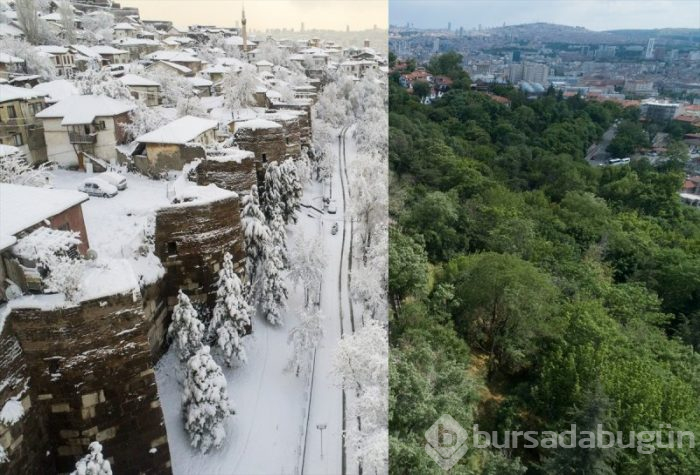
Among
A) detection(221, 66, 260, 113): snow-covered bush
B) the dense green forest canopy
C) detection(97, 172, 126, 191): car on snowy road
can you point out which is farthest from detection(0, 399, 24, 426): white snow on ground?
detection(221, 66, 260, 113): snow-covered bush

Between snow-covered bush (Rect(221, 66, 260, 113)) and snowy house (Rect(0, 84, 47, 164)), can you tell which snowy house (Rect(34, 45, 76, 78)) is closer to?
snow-covered bush (Rect(221, 66, 260, 113))

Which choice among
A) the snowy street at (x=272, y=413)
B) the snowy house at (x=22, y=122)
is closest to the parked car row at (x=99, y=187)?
the snowy house at (x=22, y=122)

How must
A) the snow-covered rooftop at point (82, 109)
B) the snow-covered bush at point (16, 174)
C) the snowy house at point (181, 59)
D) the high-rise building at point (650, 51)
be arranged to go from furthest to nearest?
the high-rise building at point (650, 51), the snowy house at point (181, 59), the snow-covered rooftop at point (82, 109), the snow-covered bush at point (16, 174)

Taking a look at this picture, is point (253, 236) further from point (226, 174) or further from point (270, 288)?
point (226, 174)

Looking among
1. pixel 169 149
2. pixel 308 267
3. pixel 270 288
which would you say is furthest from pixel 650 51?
pixel 270 288

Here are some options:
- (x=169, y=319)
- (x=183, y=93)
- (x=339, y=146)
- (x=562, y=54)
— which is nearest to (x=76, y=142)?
(x=169, y=319)

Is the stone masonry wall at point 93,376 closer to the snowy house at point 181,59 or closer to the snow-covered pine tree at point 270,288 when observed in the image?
the snow-covered pine tree at point 270,288
